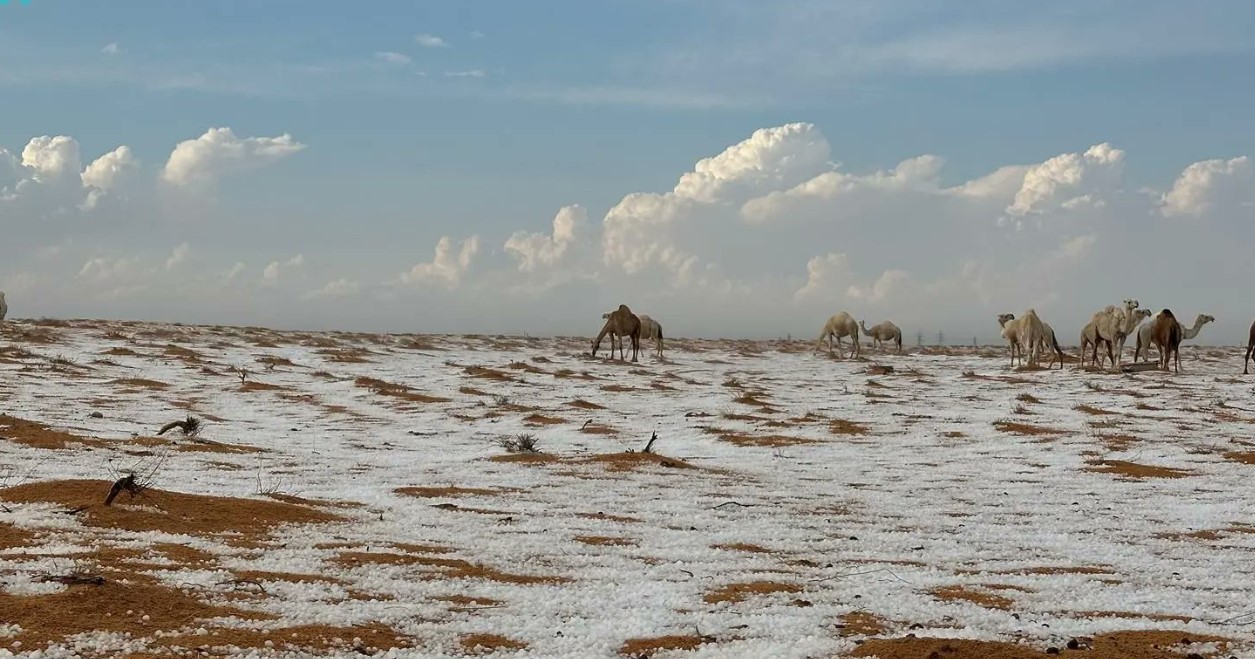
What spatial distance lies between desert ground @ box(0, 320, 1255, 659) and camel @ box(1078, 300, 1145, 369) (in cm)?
1366

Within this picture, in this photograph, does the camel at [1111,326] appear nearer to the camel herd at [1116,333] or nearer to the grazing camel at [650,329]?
the camel herd at [1116,333]

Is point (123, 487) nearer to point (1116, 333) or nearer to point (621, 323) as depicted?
point (621, 323)

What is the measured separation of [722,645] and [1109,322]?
106 feet

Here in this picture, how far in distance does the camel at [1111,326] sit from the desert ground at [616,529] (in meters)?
13.7

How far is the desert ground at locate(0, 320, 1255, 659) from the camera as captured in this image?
4883 mm

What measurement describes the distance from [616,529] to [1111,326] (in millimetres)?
29311

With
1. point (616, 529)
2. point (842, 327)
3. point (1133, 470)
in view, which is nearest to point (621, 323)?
point (842, 327)

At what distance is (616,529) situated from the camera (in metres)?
8.14

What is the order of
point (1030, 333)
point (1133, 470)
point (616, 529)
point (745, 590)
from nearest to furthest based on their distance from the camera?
point (745, 590) < point (616, 529) < point (1133, 470) < point (1030, 333)

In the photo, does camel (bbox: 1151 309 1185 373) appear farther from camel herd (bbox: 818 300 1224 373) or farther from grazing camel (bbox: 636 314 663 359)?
grazing camel (bbox: 636 314 663 359)

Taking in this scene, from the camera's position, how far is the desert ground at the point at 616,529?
488 centimetres

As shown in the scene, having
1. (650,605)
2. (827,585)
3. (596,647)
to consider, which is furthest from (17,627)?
(827,585)

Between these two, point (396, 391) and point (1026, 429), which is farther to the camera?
point (396, 391)

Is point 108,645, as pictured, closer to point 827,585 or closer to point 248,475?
point 827,585
